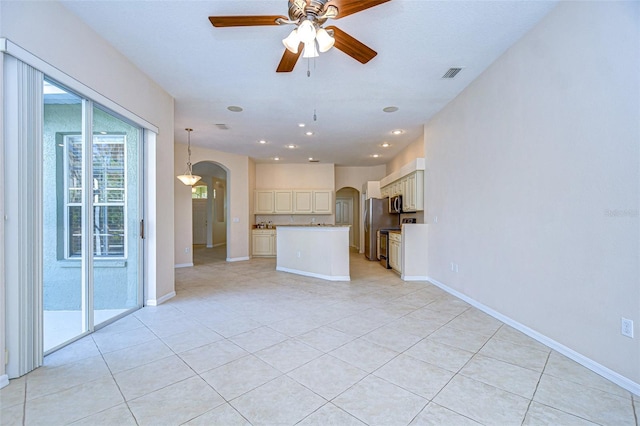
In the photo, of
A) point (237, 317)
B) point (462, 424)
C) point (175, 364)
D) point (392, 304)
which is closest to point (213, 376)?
point (175, 364)

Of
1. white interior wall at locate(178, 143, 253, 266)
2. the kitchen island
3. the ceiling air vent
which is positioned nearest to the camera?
the ceiling air vent

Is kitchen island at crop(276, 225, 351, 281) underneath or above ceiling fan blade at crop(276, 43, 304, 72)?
underneath

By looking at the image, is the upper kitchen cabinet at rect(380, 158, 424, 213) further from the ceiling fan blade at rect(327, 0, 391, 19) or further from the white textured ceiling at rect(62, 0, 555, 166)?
the ceiling fan blade at rect(327, 0, 391, 19)

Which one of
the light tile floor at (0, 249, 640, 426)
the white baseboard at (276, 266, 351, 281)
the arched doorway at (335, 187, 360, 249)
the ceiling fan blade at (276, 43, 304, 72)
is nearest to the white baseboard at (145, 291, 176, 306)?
the light tile floor at (0, 249, 640, 426)

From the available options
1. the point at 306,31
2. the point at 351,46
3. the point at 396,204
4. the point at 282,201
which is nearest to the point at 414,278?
the point at 396,204

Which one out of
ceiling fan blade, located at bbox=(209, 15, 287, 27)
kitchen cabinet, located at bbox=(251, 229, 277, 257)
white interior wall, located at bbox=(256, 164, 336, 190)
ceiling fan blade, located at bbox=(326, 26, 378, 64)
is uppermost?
ceiling fan blade, located at bbox=(209, 15, 287, 27)

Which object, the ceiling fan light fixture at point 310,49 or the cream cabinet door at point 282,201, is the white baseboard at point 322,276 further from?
the ceiling fan light fixture at point 310,49

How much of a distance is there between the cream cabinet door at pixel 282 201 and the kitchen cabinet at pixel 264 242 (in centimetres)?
76

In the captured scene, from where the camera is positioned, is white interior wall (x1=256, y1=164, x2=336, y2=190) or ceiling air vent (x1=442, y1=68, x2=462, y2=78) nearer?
ceiling air vent (x1=442, y1=68, x2=462, y2=78)

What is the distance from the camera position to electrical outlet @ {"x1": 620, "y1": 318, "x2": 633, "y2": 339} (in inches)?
72.0

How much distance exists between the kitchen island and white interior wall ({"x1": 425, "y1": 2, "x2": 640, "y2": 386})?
7.35ft

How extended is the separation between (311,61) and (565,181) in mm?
2720

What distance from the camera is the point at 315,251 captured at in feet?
17.9

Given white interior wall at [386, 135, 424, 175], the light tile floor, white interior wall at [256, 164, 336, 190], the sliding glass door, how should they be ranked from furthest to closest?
white interior wall at [256, 164, 336, 190], white interior wall at [386, 135, 424, 175], the sliding glass door, the light tile floor
